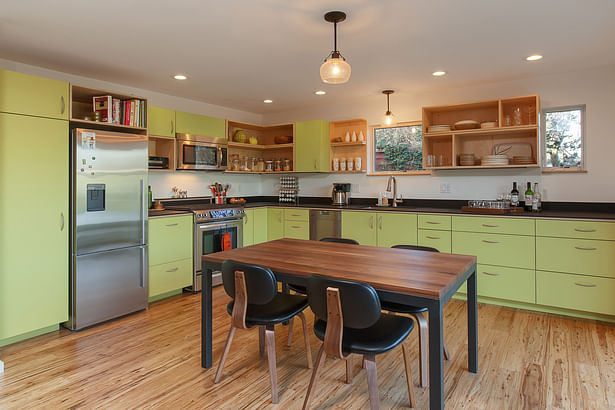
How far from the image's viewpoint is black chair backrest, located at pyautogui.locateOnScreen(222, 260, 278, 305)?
2.03 meters

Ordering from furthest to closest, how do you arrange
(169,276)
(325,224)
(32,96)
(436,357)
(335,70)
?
1. (325,224)
2. (169,276)
3. (32,96)
4. (335,70)
5. (436,357)

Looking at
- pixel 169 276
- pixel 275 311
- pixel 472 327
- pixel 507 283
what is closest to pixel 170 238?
pixel 169 276

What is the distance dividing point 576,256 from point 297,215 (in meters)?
3.08

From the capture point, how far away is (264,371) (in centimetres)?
250

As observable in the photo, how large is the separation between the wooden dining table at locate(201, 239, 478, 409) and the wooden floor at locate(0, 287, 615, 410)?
25 cm

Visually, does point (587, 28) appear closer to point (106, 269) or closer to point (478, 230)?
point (478, 230)

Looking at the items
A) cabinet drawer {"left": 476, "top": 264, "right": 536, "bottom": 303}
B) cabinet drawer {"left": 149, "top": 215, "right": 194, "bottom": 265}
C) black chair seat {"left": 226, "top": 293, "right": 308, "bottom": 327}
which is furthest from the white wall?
A: black chair seat {"left": 226, "top": 293, "right": 308, "bottom": 327}

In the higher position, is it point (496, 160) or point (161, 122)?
point (161, 122)

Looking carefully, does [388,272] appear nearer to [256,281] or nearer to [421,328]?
[421,328]

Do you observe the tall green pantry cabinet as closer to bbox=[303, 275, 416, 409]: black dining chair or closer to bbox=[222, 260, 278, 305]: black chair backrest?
bbox=[222, 260, 278, 305]: black chair backrest

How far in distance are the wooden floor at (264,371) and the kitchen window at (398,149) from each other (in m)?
2.23

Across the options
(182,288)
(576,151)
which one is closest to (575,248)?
(576,151)

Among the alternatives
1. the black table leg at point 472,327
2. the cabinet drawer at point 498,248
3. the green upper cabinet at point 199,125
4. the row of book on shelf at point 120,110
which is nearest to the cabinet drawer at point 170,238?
the row of book on shelf at point 120,110

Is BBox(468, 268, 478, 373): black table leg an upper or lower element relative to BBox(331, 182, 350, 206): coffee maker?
lower
